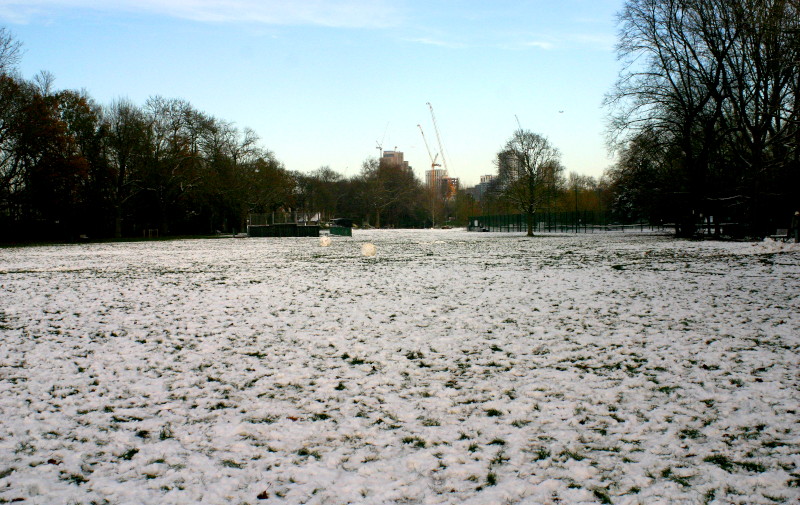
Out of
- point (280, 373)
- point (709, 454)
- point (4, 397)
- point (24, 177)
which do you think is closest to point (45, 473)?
point (4, 397)

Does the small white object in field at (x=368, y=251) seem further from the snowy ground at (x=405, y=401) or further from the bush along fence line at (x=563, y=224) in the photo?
the bush along fence line at (x=563, y=224)

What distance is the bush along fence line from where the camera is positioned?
180ft

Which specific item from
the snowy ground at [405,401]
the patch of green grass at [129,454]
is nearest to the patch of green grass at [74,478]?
the snowy ground at [405,401]

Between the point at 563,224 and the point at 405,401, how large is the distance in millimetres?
55204

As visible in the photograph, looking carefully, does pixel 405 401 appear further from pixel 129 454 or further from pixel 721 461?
pixel 721 461

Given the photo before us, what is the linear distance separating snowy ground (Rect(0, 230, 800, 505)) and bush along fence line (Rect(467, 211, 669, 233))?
1825 inches

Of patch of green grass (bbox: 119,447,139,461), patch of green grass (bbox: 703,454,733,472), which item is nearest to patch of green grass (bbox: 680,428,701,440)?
patch of green grass (bbox: 703,454,733,472)

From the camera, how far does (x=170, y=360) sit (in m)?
5.07

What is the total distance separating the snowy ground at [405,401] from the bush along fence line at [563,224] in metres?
46.4

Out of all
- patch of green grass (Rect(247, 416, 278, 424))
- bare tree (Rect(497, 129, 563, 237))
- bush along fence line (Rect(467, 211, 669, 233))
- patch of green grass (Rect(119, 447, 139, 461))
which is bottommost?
patch of green grass (Rect(119, 447, 139, 461))

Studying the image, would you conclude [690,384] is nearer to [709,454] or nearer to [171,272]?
[709,454]

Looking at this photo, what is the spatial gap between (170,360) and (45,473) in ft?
7.25

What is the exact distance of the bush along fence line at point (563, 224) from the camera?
180 ft

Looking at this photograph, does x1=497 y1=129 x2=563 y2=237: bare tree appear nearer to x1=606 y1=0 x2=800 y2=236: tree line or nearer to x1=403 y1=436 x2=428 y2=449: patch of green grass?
x1=606 y1=0 x2=800 y2=236: tree line
